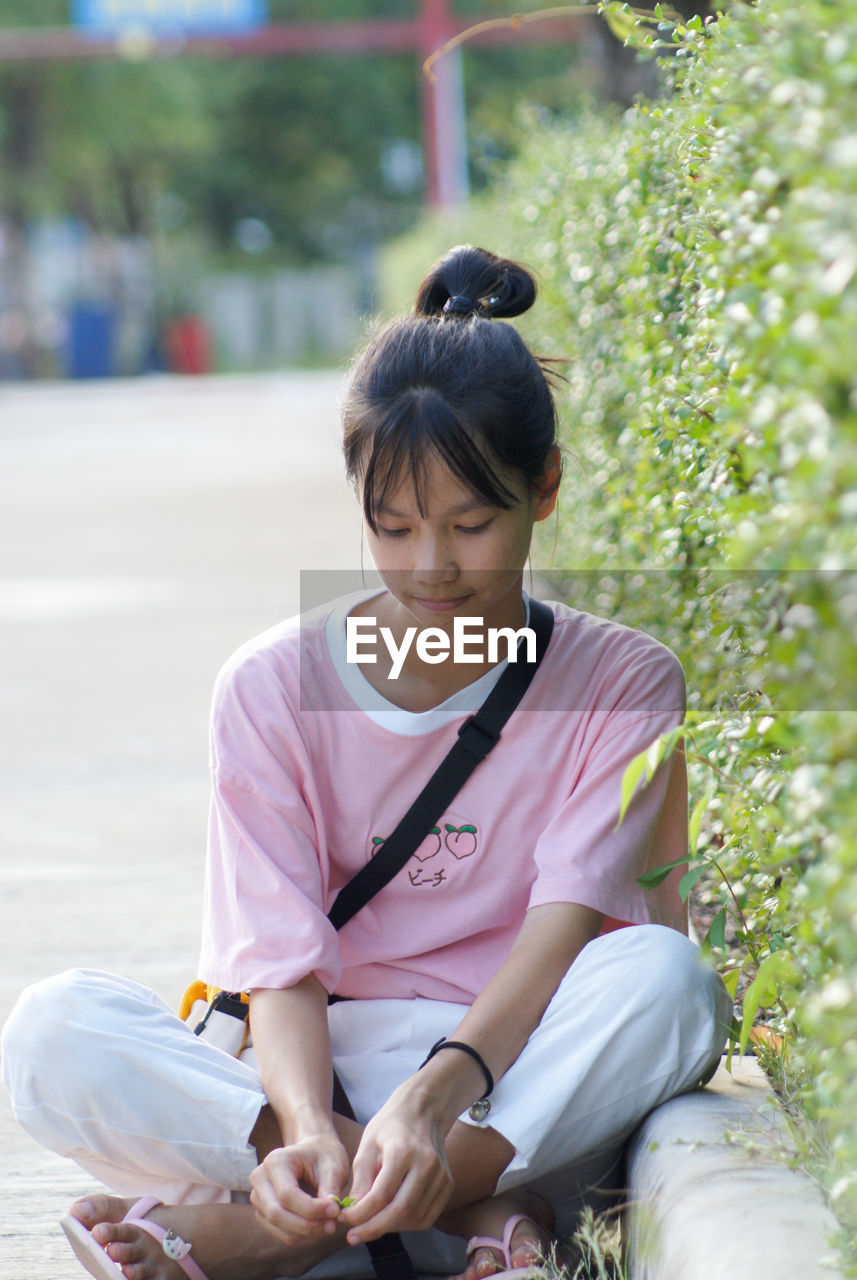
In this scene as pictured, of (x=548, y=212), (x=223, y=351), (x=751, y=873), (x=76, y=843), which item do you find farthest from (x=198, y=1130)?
(x=223, y=351)

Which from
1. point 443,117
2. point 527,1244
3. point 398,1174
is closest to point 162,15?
point 443,117

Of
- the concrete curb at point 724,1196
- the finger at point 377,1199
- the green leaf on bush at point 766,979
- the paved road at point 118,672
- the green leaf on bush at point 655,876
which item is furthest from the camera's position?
the paved road at point 118,672

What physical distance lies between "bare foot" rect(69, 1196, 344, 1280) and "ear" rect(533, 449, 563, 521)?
1.04m

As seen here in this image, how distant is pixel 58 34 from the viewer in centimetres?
2986

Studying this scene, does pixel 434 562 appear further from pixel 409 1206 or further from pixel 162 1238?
pixel 162 1238

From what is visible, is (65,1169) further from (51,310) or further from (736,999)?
(51,310)

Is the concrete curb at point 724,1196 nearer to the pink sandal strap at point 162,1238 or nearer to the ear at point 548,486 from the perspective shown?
the pink sandal strap at point 162,1238

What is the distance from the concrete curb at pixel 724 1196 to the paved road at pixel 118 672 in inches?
34.0

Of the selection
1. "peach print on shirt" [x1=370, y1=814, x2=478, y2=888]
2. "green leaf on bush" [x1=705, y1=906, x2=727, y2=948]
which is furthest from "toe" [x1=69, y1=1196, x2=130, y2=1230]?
"green leaf on bush" [x1=705, y1=906, x2=727, y2=948]

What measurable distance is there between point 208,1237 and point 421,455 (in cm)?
106

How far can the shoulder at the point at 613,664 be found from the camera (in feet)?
8.34

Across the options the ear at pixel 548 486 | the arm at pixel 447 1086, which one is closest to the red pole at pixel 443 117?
the ear at pixel 548 486

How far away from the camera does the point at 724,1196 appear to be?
1.99m

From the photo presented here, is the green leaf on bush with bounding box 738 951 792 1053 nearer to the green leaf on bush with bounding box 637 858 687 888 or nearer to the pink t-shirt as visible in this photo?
the green leaf on bush with bounding box 637 858 687 888
